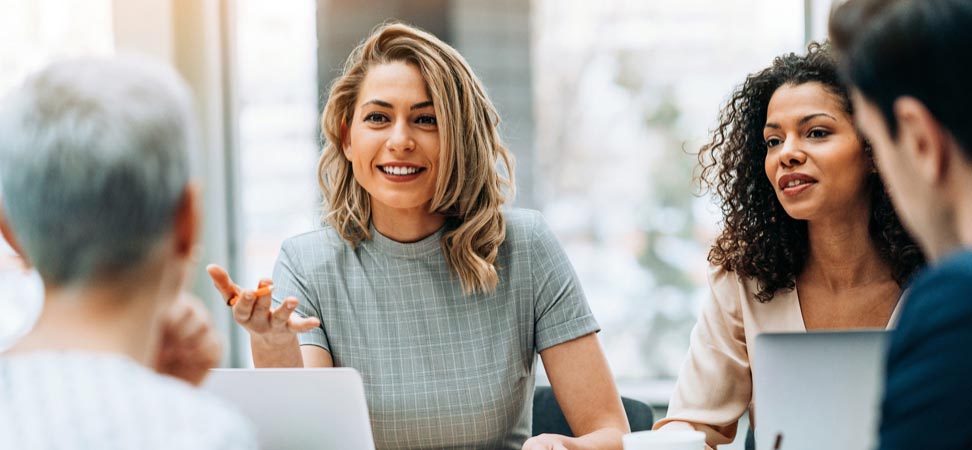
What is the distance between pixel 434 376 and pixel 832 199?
89 centimetres

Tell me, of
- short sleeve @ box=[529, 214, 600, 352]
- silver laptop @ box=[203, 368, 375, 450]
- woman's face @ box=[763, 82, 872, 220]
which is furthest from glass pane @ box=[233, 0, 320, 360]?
silver laptop @ box=[203, 368, 375, 450]

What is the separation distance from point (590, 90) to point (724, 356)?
5.11 ft

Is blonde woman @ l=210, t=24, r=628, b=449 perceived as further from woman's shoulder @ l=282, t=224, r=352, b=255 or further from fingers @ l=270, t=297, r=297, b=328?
fingers @ l=270, t=297, r=297, b=328

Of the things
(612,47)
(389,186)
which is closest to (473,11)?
(612,47)

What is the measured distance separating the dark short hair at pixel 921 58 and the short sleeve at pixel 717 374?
3.56ft

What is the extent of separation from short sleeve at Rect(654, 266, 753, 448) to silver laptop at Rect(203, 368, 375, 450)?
78 cm

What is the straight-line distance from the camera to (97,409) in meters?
0.77

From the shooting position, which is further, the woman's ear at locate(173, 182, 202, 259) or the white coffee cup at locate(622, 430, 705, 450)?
the white coffee cup at locate(622, 430, 705, 450)

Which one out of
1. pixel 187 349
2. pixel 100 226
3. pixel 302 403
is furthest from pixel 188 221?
pixel 302 403

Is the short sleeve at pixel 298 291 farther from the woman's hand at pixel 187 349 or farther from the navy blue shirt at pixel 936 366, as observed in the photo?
the navy blue shirt at pixel 936 366

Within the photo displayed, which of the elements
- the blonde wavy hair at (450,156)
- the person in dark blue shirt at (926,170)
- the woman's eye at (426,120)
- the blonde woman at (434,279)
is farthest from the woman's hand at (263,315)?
the person in dark blue shirt at (926,170)

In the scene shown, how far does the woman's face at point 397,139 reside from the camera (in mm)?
2078

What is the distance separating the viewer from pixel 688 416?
1938 mm

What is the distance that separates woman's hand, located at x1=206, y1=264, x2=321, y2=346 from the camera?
164 cm
